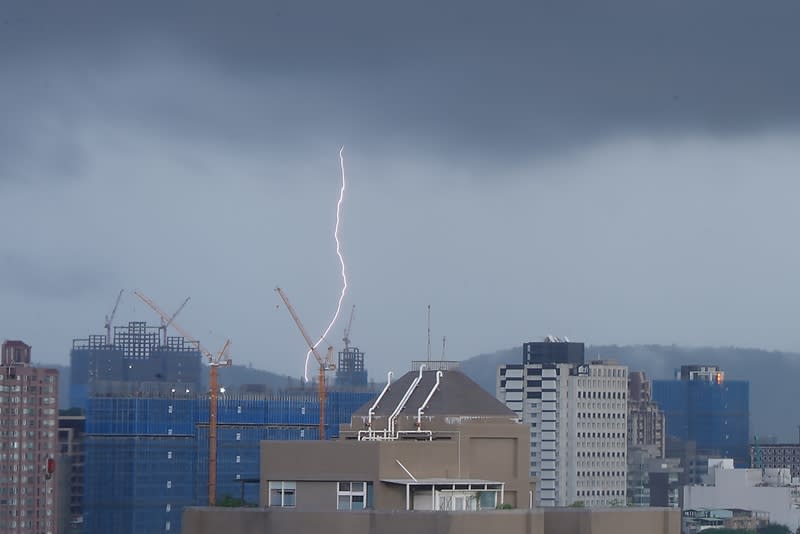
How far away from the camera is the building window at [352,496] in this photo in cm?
5662

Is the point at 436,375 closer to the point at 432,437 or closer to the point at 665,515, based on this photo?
the point at 432,437

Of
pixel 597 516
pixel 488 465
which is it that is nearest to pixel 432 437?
pixel 488 465

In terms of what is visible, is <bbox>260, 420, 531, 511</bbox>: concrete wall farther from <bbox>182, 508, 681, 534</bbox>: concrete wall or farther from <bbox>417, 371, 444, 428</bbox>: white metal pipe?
<bbox>182, 508, 681, 534</bbox>: concrete wall

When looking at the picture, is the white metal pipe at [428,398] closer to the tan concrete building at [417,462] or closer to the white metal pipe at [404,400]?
the tan concrete building at [417,462]

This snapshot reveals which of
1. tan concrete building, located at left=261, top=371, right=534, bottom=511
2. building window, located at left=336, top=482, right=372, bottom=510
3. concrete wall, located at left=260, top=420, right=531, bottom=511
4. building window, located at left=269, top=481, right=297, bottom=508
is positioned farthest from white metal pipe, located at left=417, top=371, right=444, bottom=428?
building window, located at left=269, top=481, right=297, bottom=508

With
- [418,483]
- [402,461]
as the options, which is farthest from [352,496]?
[418,483]

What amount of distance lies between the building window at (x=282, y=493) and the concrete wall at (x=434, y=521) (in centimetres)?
106

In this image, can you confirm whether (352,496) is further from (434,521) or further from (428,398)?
(428,398)

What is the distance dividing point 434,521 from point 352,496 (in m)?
3.89

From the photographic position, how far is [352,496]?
56844mm

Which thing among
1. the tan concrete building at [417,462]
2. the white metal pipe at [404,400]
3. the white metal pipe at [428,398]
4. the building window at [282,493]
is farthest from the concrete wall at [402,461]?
the white metal pipe at [404,400]

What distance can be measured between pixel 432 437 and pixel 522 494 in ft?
10.8

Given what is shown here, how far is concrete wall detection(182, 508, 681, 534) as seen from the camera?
53844 millimetres

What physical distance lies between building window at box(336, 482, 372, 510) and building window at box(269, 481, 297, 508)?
1.60m
